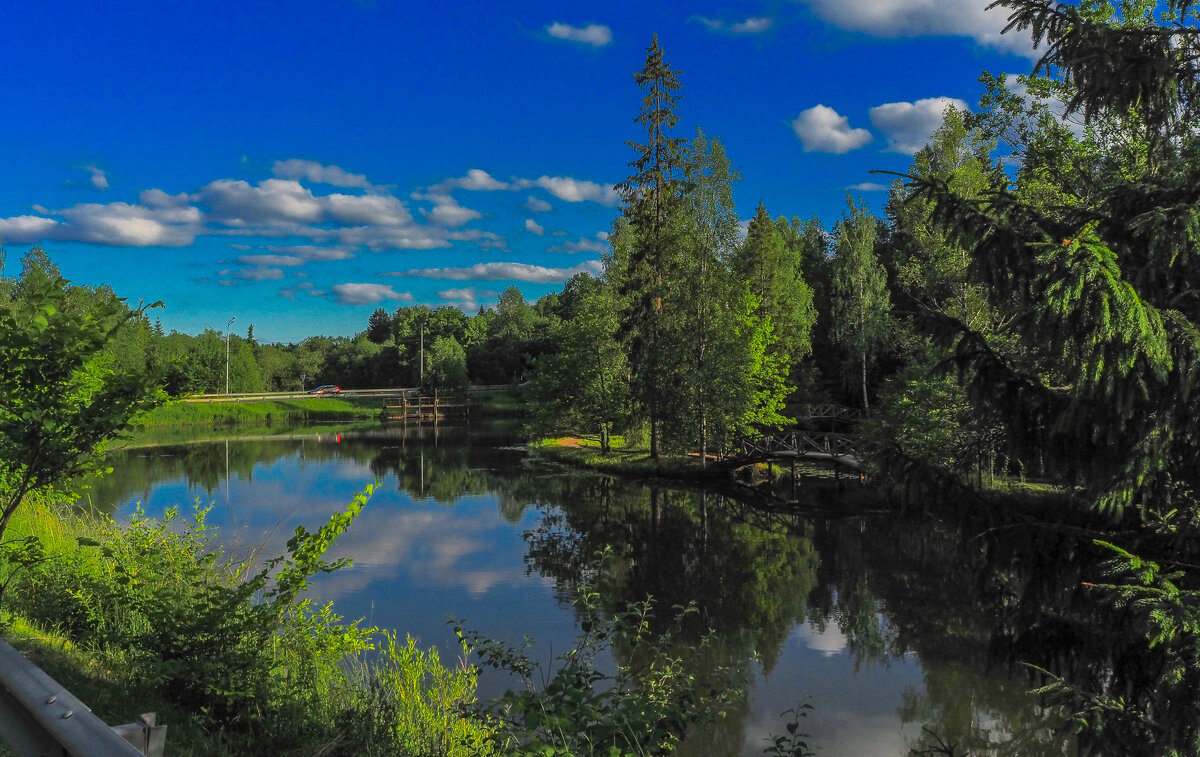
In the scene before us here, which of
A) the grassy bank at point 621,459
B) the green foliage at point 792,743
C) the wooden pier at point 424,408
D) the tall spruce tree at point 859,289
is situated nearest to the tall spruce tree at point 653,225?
the grassy bank at point 621,459

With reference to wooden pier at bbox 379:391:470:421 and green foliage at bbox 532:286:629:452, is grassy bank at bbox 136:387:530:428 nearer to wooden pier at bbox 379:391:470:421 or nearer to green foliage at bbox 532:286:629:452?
wooden pier at bbox 379:391:470:421

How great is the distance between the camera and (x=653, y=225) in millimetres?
30453

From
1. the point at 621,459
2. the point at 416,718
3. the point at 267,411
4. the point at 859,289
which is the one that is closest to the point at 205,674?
the point at 416,718

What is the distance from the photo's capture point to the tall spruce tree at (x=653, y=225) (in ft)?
99.0

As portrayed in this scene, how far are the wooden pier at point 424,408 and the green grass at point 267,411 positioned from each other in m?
1.82

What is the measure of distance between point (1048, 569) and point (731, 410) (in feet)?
75.7

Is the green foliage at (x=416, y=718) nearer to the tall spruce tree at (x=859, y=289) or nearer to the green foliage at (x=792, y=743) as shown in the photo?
the green foliage at (x=792, y=743)

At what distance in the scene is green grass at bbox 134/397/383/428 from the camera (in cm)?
5569

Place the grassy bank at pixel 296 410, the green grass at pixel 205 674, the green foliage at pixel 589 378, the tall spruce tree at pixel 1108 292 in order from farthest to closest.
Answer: the grassy bank at pixel 296 410, the green foliage at pixel 589 378, the green grass at pixel 205 674, the tall spruce tree at pixel 1108 292

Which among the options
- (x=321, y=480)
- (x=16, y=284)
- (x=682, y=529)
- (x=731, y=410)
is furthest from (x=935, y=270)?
(x=16, y=284)

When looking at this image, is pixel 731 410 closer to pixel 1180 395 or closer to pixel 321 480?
pixel 321 480

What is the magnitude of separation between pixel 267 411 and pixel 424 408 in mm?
12790

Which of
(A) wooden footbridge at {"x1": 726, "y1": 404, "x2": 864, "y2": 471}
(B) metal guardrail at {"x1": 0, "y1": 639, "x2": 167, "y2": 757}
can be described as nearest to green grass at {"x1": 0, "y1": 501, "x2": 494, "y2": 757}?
(B) metal guardrail at {"x1": 0, "y1": 639, "x2": 167, "y2": 757}

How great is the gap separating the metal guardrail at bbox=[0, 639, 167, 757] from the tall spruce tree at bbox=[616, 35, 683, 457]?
1093 inches
